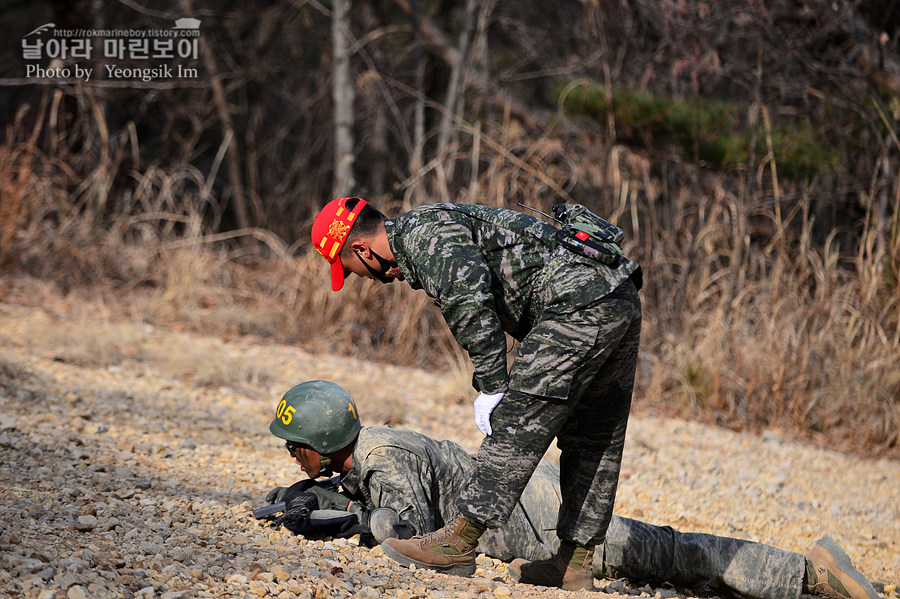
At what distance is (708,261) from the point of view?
22.8ft

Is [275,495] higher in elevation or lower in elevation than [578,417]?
lower

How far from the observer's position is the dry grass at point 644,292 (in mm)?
6281

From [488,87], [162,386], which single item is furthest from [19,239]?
[488,87]

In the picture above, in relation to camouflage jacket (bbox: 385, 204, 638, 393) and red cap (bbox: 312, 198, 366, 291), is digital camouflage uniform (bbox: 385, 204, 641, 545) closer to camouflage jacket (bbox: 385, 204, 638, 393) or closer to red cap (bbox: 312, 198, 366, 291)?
camouflage jacket (bbox: 385, 204, 638, 393)

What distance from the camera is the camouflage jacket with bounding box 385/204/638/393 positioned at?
2.73 meters

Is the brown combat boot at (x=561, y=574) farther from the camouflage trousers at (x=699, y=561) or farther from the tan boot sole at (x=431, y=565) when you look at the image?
the tan boot sole at (x=431, y=565)

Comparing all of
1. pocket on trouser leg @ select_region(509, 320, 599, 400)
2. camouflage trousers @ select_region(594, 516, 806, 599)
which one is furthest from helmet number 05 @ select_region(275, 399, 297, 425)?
camouflage trousers @ select_region(594, 516, 806, 599)

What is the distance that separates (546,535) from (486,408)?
865mm

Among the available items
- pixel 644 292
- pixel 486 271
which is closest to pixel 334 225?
pixel 486 271

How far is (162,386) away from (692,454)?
363 centimetres

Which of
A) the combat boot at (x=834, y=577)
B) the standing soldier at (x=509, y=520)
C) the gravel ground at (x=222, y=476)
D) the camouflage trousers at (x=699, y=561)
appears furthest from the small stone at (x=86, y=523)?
the combat boot at (x=834, y=577)

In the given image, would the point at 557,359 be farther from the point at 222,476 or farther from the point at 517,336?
the point at 222,476

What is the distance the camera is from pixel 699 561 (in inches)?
131

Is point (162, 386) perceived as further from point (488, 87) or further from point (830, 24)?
point (830, 24)
